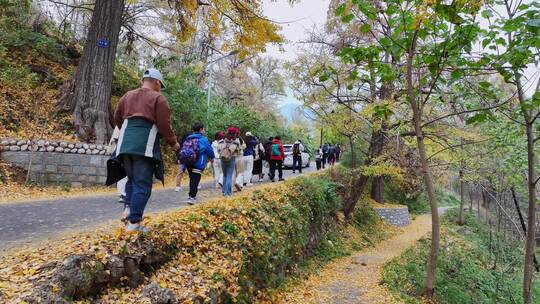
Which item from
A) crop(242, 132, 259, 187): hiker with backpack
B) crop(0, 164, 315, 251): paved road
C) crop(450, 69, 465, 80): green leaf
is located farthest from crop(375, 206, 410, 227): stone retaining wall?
crop(450, 69, 465, 80): green leaf

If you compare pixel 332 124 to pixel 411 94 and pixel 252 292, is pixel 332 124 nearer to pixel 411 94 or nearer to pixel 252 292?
pixel 411 94

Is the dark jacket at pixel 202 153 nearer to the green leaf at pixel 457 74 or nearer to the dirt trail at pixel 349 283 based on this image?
the dirt trail at pixel 349 283

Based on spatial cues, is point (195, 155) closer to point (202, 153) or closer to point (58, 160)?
point (202, 153)

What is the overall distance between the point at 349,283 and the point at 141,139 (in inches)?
259

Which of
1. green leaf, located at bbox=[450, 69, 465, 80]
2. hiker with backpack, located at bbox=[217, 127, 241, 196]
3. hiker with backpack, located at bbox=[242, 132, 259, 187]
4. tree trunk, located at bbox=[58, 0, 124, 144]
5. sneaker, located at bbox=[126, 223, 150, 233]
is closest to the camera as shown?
sneaker, located at bbox=[126, 223, 150, 233]

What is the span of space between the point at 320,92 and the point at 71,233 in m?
9.32

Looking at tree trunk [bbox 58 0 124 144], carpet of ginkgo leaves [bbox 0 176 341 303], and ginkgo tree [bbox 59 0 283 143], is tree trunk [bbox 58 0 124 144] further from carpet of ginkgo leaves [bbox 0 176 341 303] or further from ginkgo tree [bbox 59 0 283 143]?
carpet of ginkgo leaves [bbox 0 176 341 303]

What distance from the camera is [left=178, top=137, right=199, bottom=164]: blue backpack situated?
7.17 m

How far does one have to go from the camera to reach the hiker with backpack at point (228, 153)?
833 cm

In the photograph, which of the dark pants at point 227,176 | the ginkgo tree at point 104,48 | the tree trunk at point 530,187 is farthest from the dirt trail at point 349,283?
the ginkgo tree at point 104,48

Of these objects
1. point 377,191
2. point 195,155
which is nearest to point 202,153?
point 195,155

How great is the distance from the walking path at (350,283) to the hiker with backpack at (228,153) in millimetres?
2782

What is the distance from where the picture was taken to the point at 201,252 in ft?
17.1

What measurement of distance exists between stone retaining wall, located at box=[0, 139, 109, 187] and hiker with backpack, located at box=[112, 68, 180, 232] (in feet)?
20.6
